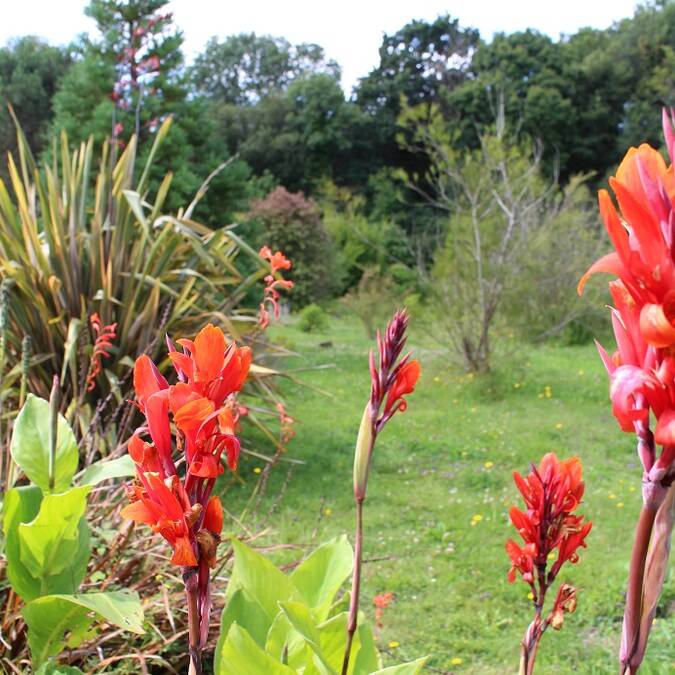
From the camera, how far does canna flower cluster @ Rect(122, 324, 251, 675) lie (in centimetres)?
61

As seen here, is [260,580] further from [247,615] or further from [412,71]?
[412,71]

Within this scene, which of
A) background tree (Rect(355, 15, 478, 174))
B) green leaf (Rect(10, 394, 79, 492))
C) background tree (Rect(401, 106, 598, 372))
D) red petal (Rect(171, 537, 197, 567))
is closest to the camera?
red petal (Rect(171, 537, 197, 567))

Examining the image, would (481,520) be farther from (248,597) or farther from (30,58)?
(30,58)

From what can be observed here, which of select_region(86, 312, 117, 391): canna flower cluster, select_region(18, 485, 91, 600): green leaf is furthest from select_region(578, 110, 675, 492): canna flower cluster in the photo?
select_region(86, 312, 117, 391): canna flower cluster

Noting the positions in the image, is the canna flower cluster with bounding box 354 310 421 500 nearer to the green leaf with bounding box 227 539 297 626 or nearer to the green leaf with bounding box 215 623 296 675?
the green leaf with bounding box 215 623 296 675

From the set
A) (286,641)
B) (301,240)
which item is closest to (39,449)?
(286,641)

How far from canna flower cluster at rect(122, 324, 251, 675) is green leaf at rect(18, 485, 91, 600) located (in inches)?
21.9

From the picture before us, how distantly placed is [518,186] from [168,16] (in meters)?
6.05

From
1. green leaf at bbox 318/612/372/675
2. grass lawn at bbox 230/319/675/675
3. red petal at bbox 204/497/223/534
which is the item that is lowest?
grass lawn at bbox 230/319/675/675

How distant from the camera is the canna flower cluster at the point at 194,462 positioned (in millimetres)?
612

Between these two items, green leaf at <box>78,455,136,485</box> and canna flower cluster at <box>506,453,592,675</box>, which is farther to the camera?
green leaf at <box>78,455,136,485</box>

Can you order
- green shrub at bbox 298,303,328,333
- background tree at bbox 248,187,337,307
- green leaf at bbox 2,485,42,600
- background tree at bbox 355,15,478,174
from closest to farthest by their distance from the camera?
green leaf at bbox 2,485,42,600, green shrub at bbox 298,303,328,333, background tree at bbox 248,187,337,307, background tree at bbox 355,15,478,174

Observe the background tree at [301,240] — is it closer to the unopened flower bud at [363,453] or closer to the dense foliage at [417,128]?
the dense foliage at [417,128]

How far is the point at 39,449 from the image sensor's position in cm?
132
